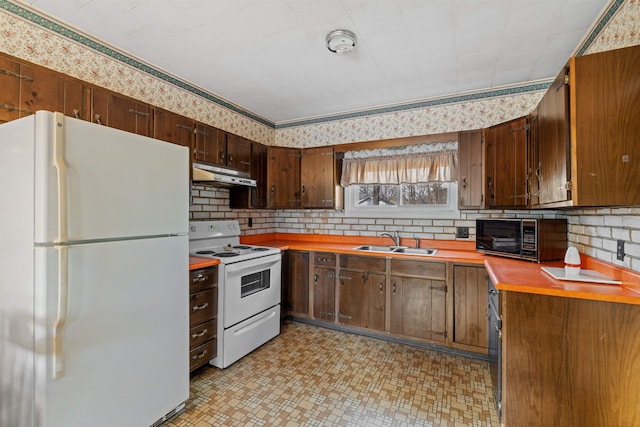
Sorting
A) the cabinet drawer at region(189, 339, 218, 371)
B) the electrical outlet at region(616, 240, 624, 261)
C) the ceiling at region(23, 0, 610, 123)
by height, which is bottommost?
the cabinet drawer at region(189, 339, 218, 371)

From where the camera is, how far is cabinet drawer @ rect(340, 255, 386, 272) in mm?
3113

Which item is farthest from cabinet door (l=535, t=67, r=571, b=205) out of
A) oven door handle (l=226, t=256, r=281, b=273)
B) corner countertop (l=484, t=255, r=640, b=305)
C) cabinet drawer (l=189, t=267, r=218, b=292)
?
cabinet drawer (l=189, t=267, r=218, b=292)

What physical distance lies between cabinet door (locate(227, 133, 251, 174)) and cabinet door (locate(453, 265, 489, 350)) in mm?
2456

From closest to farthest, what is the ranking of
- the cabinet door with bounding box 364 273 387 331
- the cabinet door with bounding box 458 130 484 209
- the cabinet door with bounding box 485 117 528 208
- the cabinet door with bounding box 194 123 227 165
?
the cabinet door with bounding box 485 117 528 208 < the cabinet door with bounding box 194 123 227 165 < the cabinet door with bounding box 458 130 484 209 < the cabinet door with bounding box 364 273 387 331

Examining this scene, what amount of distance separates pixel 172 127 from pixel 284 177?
1538 mm

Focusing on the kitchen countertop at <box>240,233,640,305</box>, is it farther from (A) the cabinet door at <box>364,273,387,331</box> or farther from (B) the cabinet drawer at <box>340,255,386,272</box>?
(A) the cabinet door at <box>364,273,387,331</box>

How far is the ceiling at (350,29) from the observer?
6.28 ft

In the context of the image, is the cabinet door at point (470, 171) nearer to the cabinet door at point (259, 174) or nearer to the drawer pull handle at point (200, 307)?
the cabinet door at point (259, 174)

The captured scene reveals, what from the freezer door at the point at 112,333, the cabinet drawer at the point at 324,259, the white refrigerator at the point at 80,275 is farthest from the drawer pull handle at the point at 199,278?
the cabinet drawer at the point at 324,259

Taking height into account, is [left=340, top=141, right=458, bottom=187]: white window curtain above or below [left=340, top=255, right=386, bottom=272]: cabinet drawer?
above

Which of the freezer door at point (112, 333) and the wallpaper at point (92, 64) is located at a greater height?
the wallpaper at point (92, 64)

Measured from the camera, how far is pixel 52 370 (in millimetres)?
1355

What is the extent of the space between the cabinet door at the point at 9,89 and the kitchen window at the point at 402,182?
2.95 metres

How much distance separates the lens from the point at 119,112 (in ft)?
7.08
